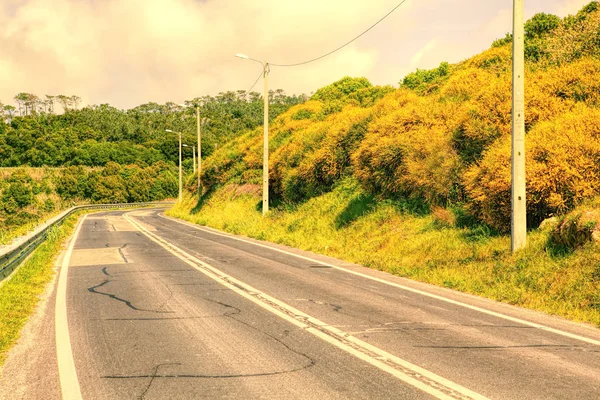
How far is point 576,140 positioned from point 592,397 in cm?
792

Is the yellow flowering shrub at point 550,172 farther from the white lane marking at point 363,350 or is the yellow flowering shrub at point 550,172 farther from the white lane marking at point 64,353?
the white lane marking at point 64,353

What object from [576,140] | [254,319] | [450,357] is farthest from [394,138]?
[450,357]

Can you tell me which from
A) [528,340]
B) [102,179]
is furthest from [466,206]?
[102,179]

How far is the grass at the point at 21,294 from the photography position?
21.6 feet

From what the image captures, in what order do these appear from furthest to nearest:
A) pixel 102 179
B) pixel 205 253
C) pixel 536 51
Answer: pixel 102 179
pixel 536 51
pixel 205 253

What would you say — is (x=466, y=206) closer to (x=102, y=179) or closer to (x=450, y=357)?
Answer: (x=450, y=357)

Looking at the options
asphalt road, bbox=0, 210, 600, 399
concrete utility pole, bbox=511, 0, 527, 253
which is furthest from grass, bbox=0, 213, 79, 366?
concrete utility pole, bbox=511, 0, 527, 253

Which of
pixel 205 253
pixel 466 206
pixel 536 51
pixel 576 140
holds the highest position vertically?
pixel 536 51

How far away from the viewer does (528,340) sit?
20.5ft

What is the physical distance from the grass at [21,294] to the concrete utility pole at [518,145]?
350 inches

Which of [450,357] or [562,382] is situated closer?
[562,382]

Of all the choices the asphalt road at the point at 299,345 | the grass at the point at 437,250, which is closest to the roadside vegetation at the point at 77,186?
the grass at the point at 437,250

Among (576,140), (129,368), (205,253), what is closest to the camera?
(129,368)

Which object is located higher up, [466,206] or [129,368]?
[466,206]
